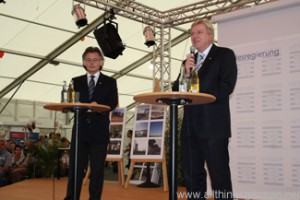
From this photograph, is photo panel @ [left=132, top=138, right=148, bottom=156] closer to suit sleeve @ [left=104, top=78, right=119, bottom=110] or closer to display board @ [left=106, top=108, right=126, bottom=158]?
display board @ [left=106, top=108, right=126, bottom=158]

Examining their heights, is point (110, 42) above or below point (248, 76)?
above

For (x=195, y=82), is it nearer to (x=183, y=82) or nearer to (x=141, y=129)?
(x=183, y=82)

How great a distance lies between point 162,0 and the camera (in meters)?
8.82

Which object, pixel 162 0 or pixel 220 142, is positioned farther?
pixel 162 0

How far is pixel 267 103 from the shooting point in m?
3.89

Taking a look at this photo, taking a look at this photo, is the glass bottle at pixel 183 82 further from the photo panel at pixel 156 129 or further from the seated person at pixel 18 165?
the seated person at pixel 18 165

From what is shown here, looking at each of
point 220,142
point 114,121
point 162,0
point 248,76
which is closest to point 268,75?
point 248,76

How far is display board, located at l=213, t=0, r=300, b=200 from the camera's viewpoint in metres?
3.70

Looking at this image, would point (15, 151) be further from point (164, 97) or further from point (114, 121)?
point (164, 97)

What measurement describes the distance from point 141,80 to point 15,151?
6.95 metres

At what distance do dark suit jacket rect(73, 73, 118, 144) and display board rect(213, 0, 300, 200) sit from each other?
171 cm

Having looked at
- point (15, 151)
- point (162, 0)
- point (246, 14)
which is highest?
point (162, 0)

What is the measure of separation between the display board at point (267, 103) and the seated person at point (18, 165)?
4.52 meters

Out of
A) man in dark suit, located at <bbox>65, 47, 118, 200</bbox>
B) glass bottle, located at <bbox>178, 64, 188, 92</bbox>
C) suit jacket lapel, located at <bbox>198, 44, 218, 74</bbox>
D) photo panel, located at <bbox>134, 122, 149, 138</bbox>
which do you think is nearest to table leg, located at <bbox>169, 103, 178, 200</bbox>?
glass bottle, located at <bbox>178, 64, 188, 92</bbox>
